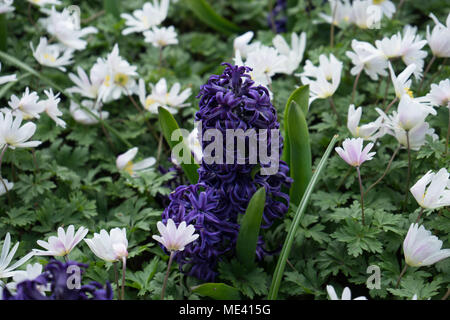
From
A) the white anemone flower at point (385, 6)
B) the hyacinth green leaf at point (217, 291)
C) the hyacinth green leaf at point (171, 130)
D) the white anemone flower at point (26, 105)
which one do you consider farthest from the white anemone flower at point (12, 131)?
the white anemone flower at point (385, 6)

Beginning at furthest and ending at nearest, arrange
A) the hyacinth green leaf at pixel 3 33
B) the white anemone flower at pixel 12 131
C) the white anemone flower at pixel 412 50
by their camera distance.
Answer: the hyacinth green leaf at pixel 3 33
the white anemone flower at pixel 412 50
the white anemone flower at pixel 12 131

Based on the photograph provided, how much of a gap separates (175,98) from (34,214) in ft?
2.49

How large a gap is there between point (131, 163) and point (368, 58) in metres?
1.08

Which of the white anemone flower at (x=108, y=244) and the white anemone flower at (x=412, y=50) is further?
the white anemone flower at (x=412, y=50)

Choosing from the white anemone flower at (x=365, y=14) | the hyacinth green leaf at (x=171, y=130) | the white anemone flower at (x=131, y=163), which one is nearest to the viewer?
the hyacinth green leaf at (x=171, y=130)

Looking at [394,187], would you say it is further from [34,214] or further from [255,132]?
[34,214]

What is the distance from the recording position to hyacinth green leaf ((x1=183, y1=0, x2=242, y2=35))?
2.96m

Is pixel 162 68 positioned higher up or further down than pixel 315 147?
higher up

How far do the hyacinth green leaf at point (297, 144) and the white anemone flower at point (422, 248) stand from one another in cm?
44

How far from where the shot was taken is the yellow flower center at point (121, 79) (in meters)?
2.22

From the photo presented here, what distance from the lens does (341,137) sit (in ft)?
6.28

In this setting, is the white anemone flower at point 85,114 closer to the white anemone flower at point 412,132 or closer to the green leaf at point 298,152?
the green leaf at point 298,152
